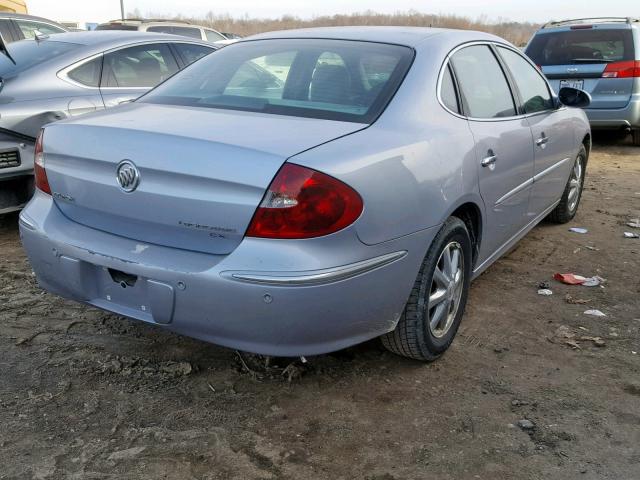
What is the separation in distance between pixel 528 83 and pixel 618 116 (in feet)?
17.1

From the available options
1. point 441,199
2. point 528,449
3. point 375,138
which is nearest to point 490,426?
point 528,449

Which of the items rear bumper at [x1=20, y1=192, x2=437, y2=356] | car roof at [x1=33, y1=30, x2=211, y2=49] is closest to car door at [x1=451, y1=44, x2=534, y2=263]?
rear bumper at [x1=20, y1=192, x2=437, y2=356]

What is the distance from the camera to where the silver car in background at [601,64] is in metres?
8.62

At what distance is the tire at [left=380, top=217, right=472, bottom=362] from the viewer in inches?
110

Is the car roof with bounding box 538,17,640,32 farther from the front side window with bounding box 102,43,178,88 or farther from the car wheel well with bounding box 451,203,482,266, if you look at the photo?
the car wheel well with bounding box 451,203,482,266

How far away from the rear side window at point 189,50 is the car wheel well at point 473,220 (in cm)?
364

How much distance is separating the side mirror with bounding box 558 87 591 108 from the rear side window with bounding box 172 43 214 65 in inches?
124

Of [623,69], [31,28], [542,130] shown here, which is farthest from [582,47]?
[31,28]

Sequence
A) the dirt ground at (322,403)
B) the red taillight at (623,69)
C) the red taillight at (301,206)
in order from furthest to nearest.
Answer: the red taillight at (623,69) → the dirt ground at (322,403) → the red taillight at (301,206)

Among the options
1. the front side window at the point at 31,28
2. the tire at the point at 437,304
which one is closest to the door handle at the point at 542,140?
the tire at the point at 437,304

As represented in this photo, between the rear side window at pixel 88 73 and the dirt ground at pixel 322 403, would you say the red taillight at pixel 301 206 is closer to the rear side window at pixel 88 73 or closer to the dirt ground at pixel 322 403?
the dirt ground at pixel 322 403

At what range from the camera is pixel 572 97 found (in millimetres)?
4844

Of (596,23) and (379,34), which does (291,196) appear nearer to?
(379,34)

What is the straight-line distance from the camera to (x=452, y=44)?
335cm
